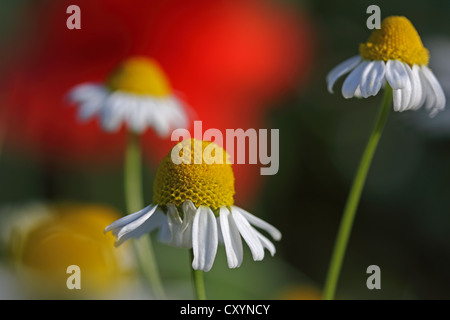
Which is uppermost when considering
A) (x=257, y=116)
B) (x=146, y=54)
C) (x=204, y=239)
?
(x=146, y=54)

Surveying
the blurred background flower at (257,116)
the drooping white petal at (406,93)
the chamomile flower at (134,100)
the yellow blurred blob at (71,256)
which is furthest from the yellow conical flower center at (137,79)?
the drooping white petal at (406,93)

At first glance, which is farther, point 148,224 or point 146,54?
point 146,54

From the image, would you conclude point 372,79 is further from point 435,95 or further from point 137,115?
point 137,115

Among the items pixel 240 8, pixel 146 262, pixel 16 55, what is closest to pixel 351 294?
pixel 146 262

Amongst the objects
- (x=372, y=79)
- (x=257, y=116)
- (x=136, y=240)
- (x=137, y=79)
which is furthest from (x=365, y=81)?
(x=257, y=116)

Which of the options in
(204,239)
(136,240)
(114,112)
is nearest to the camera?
(204,239)

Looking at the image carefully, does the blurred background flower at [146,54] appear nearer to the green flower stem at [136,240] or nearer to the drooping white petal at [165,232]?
the green flower stem at [136,240]
